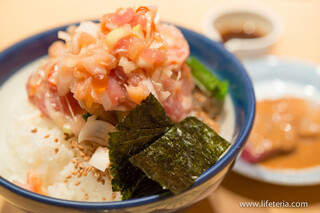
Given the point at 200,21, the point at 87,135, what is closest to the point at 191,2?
the point at 200,21

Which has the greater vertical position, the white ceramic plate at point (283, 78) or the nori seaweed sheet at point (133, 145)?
the nori seaweed sheet at point (133, 145)

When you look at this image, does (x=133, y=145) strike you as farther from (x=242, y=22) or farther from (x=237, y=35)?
(x=242, y=22)

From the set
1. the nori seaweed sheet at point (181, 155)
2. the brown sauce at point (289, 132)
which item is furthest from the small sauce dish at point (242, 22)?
the nori seaweed sheet at point (181, 155)

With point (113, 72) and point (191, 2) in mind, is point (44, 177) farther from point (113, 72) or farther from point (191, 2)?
point (191, 2)

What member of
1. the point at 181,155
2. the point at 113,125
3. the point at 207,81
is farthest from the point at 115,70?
the point at 207,81

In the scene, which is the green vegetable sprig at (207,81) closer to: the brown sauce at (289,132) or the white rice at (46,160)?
the brown sauce at (289,132)
